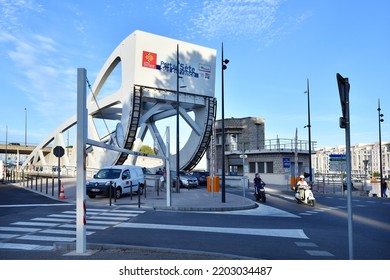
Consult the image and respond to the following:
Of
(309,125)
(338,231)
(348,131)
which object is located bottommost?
(338,231)

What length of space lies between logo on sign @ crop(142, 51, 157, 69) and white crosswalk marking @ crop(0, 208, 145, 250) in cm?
2829

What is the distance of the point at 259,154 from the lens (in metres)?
43.7

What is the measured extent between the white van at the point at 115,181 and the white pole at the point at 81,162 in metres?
12.0

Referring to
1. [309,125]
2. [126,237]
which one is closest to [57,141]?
[309,125]

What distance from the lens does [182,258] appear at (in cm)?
626

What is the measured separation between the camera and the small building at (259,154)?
41094mm

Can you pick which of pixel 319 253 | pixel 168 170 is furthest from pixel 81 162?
pixel 168 170

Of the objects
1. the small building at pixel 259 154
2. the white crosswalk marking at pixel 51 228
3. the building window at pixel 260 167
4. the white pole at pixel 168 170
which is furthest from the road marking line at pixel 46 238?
A: the building window at pixel 260 167

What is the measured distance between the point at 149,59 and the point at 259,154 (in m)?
16.9

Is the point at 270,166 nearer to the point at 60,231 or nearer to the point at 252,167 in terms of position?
the point at 252,167

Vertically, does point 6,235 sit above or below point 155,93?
below
